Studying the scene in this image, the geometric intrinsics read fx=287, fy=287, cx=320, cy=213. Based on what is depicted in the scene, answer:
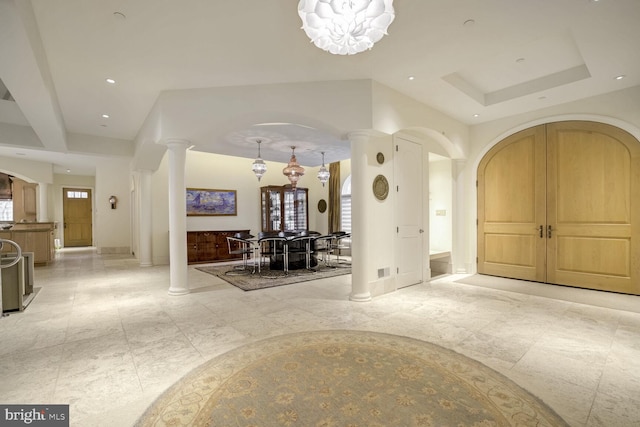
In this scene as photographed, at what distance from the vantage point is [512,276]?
5500mm

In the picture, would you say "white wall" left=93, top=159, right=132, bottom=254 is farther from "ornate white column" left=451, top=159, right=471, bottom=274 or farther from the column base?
"ornate white column" left=451, top=159, right=471, bottom=274

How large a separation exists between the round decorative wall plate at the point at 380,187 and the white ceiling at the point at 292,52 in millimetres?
1395

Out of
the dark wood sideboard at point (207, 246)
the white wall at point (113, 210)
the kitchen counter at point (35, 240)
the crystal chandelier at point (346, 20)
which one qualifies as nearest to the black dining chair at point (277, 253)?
the dark wood sideboard at point (207, 246)

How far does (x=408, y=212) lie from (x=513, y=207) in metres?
2.20

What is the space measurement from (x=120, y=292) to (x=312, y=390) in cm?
423

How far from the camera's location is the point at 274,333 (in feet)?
9.84

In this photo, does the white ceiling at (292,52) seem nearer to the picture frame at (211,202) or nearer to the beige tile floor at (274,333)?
the beige tile floor at (274,333)

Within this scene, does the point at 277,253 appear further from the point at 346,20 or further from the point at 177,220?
the point at 346,20

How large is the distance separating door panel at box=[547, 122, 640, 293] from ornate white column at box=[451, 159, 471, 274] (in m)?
1.41

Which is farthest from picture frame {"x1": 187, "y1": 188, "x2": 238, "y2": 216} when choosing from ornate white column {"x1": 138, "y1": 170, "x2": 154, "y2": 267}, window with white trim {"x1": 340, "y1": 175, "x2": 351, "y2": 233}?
window with white trim {"x1": 340, "y1": 175, "x2": 351, "y2": 233}

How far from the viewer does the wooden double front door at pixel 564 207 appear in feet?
14.4

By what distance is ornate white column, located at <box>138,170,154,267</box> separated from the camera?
7328 mm

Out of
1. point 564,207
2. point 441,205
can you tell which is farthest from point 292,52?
point 564,207

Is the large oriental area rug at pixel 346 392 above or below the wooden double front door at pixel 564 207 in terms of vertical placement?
below
